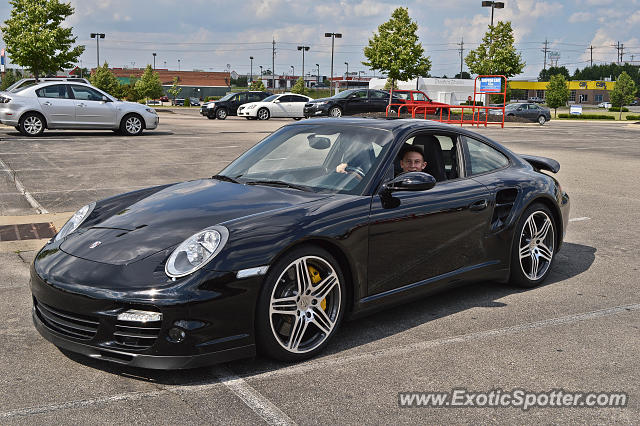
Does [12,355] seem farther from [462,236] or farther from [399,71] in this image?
[399,71]

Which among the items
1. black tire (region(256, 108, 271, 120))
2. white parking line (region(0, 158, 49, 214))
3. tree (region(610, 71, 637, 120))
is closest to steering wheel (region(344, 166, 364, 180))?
white parking line (region(0, 158, 49, 214))

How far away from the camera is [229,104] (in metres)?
40.5

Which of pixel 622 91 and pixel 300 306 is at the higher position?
pixel 622 91

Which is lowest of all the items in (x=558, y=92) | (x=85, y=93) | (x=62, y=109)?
(x=62, y=109)

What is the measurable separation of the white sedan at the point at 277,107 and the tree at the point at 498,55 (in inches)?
702

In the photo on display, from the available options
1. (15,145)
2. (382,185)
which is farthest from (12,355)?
(15,145)

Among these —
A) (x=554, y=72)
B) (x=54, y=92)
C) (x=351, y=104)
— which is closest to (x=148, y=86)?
(x=351, y=104)

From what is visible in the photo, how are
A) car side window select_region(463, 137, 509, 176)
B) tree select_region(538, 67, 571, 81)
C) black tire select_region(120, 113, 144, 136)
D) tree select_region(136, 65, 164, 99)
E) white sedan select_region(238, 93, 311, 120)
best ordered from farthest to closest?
1. tree select_region(538, 67, 571, 81)
2. tree select_region(136, 65, 164, 99)
3. white sedan select_region(238, 93, 311, 120)
4. black tire select_region(120, 113, 144, 136)
5. car side window select_region(463, 137, 509, 176)

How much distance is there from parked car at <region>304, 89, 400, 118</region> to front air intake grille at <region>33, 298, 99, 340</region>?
97.9 feet

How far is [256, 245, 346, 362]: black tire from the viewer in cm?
396

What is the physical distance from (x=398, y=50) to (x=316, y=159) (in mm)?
43505

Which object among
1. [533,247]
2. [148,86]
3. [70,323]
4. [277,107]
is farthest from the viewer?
[148,86]

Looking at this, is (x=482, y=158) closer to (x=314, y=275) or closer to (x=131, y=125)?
(x=314, y=275)

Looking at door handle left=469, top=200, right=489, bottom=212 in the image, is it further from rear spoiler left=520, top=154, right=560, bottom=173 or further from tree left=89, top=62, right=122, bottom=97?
tree left=89, top=62, right=122, bottom=97
